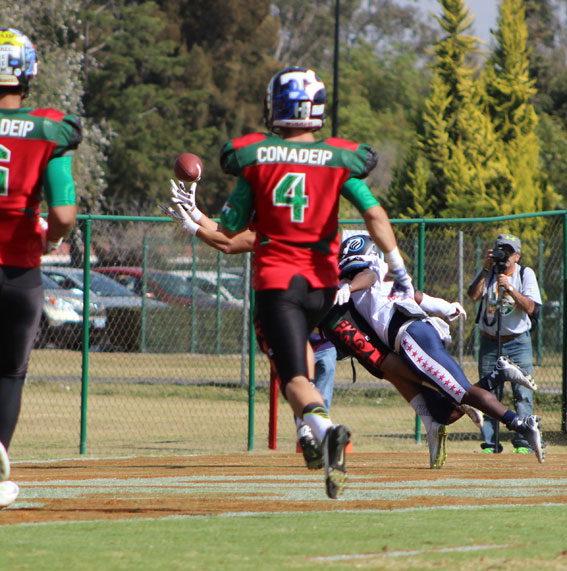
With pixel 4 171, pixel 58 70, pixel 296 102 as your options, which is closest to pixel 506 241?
pixel 296 102

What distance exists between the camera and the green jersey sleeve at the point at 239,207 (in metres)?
5.86

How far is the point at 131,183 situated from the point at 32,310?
42.6m

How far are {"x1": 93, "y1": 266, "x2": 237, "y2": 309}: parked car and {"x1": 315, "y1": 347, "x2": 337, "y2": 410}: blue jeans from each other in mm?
3497

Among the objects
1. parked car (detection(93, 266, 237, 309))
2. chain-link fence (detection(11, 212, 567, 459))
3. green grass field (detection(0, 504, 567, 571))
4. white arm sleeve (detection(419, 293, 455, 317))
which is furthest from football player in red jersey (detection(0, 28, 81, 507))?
parked car (detection(93, 266, 237, 309))

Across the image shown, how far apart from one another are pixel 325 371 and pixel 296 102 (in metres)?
5.13

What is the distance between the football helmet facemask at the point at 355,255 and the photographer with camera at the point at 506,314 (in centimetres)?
231

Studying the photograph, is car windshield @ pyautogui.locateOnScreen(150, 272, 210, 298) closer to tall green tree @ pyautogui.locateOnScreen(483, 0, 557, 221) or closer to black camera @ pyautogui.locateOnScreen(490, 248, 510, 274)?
black camera @ pyautogui.locateOnScreen(490, 248, 510, 274)

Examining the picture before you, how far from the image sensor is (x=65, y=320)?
556 inches

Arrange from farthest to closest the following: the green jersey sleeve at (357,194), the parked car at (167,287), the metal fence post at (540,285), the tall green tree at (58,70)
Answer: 1. the tall green tree at (58,70)
2. the metal fence post at (540,285)
3. the parked car at (167,287)
4. the green jersey sleeve at (357,194)

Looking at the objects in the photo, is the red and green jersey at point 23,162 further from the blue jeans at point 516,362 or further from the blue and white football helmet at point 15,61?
→ the blue jeans at point 516,362

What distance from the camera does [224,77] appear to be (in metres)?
52.0

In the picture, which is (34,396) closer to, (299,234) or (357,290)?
(357,290)

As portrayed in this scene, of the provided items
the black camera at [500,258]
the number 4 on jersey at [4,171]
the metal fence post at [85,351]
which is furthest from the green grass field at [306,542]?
→ the metal fence post at [85,351]

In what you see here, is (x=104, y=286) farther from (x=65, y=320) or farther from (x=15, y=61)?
(x=15, y=61)
